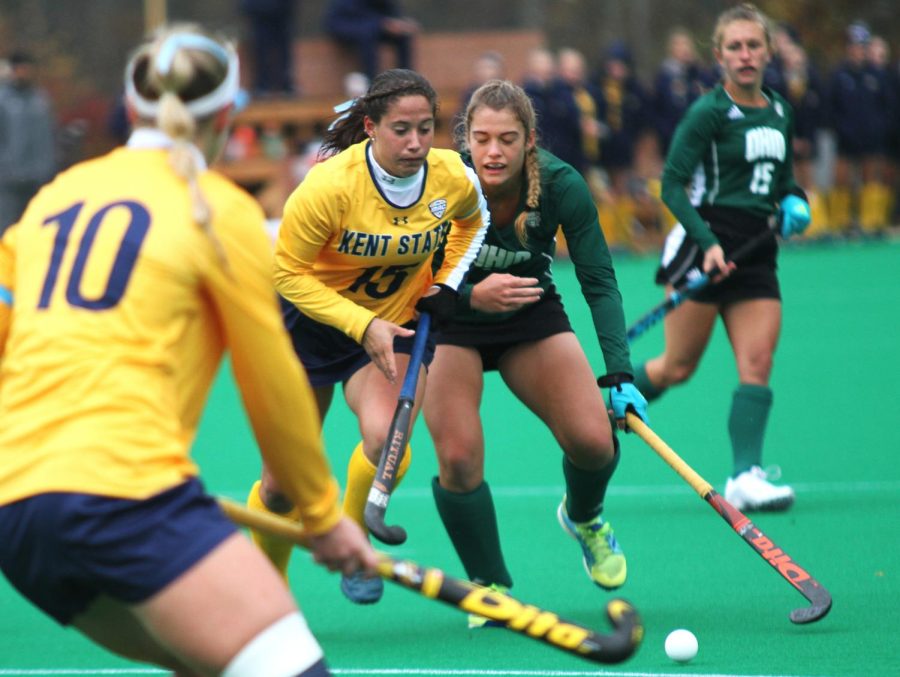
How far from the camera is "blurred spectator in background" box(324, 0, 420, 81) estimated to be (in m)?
15.1

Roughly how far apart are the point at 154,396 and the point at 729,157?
13.5ft

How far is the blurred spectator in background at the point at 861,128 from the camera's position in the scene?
1720 cm

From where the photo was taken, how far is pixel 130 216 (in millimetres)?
2584

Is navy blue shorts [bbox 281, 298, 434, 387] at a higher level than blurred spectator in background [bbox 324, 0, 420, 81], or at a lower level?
higher

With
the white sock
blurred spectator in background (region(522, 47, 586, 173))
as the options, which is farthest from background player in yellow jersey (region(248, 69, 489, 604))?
blurred spectator in background (region(522, 47, 586, 173))

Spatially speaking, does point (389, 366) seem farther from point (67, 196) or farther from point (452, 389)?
point (67, 196)

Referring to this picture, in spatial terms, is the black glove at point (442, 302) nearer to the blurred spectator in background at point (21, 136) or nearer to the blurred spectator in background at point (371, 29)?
the blurred spectator in background at point (21, 136)

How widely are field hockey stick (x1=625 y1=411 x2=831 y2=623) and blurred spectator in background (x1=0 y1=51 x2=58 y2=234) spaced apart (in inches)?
351

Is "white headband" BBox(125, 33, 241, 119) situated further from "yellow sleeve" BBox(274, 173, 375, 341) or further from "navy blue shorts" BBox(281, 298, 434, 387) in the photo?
"navy blue shorts" BBox(281, 298, 434, 387)

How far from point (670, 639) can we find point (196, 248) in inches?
79.9

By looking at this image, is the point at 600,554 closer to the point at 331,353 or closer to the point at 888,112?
the point at 331,353

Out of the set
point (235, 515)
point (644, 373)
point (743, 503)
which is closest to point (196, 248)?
point (235, 515)

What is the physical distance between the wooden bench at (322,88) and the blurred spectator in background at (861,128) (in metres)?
3.65

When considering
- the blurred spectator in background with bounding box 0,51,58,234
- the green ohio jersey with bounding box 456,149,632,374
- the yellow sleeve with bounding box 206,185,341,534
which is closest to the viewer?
the yellow sleeve with bounding box 206,185,341,534
